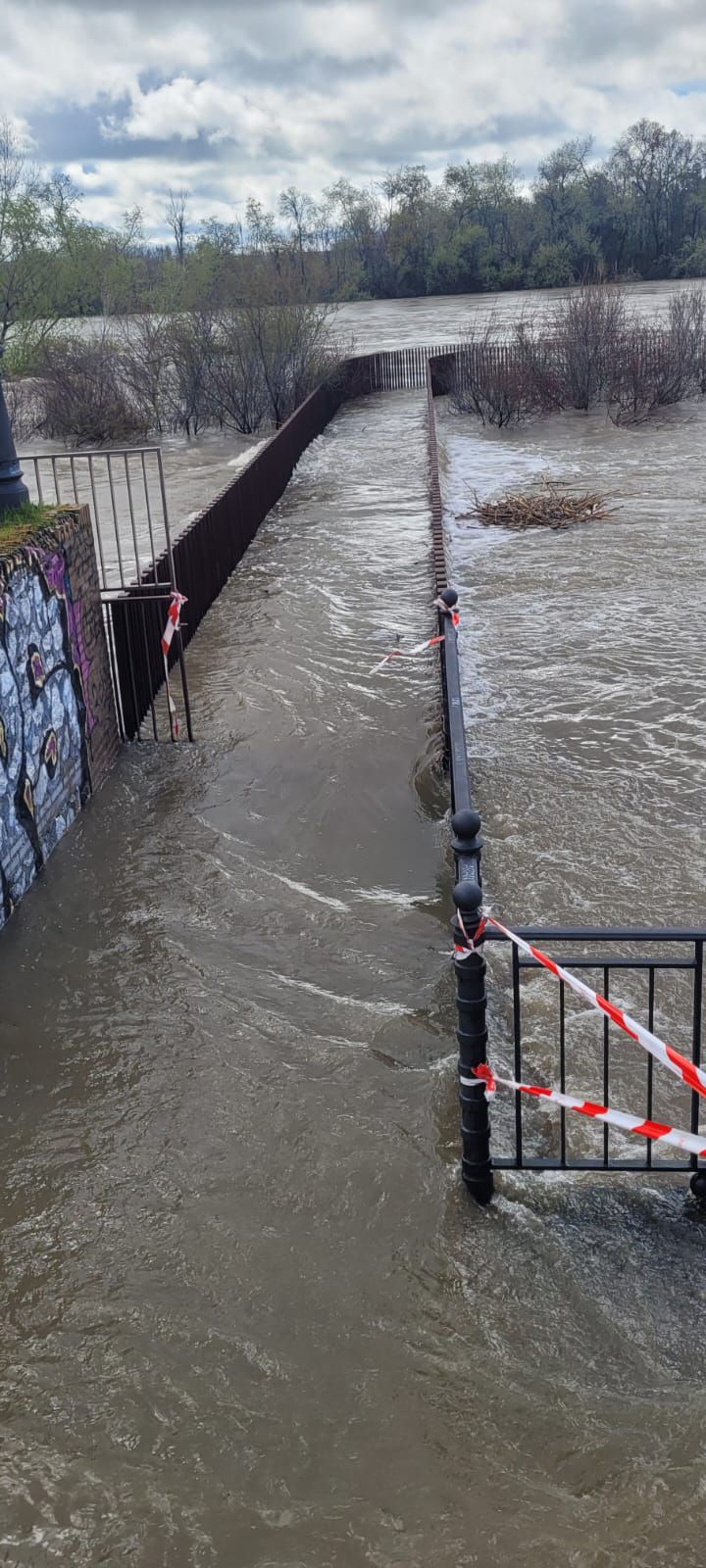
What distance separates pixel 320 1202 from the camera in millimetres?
4633

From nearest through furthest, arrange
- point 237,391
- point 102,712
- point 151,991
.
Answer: point 151,991 → point 102,712 → point 237,391

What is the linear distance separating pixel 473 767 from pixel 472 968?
521cm

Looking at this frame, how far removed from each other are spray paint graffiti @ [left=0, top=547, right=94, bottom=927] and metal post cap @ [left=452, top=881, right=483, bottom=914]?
348cm

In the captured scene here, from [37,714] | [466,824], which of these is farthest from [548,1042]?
[37,714]

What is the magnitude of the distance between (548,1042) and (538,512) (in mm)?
13549

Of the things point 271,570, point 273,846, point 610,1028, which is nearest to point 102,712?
point 273,846

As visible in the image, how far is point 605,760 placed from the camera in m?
9.31

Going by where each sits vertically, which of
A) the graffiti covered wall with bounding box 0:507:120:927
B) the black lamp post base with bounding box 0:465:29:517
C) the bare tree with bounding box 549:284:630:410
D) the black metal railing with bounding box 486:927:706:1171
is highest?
the bare tree with bounding box 549:284:630:410

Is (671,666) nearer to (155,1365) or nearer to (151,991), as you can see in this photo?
(151,991)

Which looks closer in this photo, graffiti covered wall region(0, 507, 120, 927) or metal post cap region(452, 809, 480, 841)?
metal post cap region(452, 809, 480, 841)

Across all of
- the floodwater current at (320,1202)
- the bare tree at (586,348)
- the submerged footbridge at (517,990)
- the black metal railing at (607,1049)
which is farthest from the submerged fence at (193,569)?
the bare tree at (586,348)

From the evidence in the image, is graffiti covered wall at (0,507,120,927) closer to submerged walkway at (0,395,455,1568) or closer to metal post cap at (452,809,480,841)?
submerged walkway at (0,395,455,1568)

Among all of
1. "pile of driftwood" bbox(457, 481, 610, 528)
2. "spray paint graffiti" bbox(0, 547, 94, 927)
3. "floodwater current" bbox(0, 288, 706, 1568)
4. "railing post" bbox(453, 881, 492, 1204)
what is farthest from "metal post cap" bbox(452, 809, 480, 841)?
"pile of driftwood" bbox(457, 481, 610, 528)

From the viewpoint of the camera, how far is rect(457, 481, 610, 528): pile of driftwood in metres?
17.9
